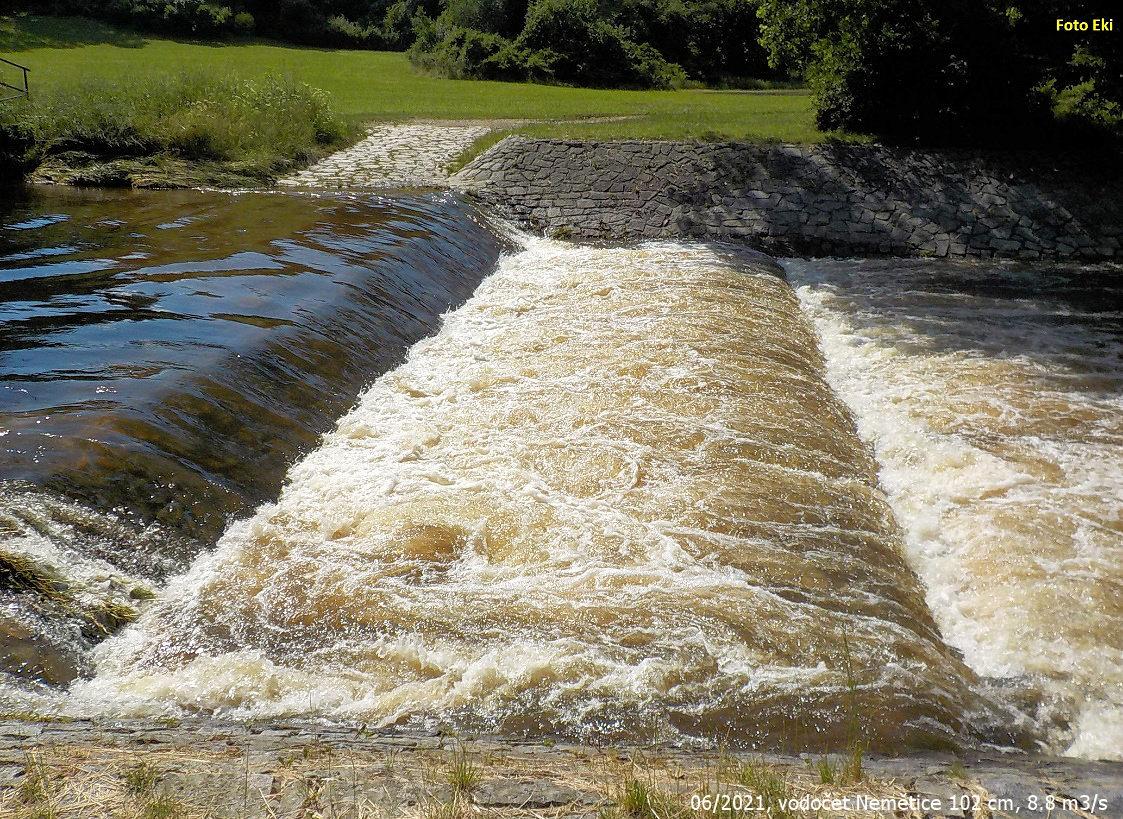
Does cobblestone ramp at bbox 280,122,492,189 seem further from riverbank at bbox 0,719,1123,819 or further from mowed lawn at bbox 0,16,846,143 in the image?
riverbank at bbox 0,719,1123,819

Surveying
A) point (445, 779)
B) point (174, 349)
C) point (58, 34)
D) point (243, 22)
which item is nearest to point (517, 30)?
point (243, 22)

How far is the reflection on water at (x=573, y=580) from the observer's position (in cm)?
400

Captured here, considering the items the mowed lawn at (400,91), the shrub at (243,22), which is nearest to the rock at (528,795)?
the mowed lawn at (400,91)

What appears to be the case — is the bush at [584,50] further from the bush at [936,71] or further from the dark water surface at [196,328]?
the dark water surface at [196,328]

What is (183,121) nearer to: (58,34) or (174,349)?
(174,349)

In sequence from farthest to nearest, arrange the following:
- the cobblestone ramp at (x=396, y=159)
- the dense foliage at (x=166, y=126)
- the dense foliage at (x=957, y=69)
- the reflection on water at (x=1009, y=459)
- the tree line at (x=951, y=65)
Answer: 1. the dense foliage at (x=957, y=69)
2. the tree line at (x=951, y=65)
3. the cobblestone ramp at (x=396, y=159)
4. the dense foliage at (x=166, y=126)
5. the reflection on water at (x=1009, y=459)

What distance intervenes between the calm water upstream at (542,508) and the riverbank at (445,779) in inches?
16.9

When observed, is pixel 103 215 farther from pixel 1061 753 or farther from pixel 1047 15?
pixel 1047 15

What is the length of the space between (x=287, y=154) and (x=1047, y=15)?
14.9 m

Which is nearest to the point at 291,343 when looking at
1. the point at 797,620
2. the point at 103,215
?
the point at 797,620

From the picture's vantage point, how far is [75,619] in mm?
4242

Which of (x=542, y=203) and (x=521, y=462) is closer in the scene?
(x=521, y=462)

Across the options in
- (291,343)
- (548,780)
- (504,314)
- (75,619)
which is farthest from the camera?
(504,314)

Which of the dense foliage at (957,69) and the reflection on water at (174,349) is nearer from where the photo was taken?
the reflection on water at (174,349)
